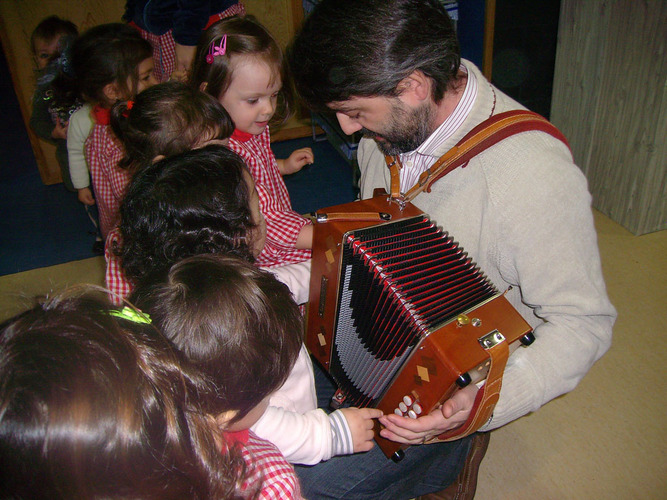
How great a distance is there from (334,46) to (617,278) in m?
2.04

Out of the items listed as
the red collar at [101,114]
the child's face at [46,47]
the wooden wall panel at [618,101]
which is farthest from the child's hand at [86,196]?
the wooden wall panel at [618,101]

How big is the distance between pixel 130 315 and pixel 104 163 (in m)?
1.69

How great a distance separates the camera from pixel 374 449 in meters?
1.27

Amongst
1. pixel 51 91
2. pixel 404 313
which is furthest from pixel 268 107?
pixel 51 91

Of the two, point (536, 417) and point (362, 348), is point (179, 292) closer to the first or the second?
point (362, 348)

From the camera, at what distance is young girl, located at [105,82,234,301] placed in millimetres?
1505

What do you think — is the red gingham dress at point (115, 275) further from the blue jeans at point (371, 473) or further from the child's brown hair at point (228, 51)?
the blue jeans at point (371, 473)

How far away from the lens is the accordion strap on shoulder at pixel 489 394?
0.92 metres

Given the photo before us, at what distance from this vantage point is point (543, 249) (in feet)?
3.50

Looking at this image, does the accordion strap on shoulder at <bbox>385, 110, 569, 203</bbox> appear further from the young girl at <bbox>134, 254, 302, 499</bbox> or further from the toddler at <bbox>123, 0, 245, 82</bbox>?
the toddler at <bbox>123, 0, 245, 82</bbox>

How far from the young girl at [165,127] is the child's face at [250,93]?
0.19 meters

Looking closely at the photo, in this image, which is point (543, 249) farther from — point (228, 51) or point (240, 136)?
point (228, 51)

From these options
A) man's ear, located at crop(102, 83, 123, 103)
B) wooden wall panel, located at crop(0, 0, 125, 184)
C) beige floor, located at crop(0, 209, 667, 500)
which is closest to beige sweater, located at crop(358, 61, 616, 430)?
beige floor, located at crop(0, 209, 667, 500)

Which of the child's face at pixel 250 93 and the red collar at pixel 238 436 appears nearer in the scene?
the red collar at pixel 238 436
